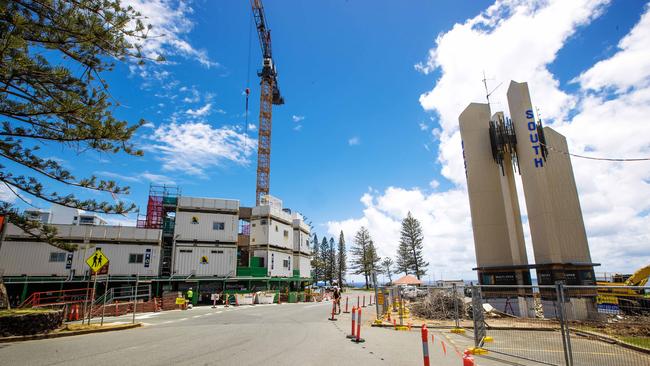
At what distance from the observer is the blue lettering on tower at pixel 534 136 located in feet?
71.2

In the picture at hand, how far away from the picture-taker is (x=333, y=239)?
94062 mm

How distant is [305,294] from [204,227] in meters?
13.1

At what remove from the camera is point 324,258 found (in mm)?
92625

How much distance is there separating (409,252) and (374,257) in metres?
13.8

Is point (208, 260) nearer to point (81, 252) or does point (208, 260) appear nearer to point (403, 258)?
point (81, 252)

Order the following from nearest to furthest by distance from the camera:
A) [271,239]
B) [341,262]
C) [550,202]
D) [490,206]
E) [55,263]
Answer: [550,202]
[490,206]
[55,263]
[271,239]
[341,262]

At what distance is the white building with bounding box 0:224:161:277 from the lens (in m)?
28.5

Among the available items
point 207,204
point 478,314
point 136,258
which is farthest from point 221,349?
point 207,204

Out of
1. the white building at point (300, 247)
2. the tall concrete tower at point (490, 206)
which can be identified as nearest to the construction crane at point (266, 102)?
the white building at point (300, 247)

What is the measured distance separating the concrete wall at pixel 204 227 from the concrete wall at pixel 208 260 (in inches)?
34.6

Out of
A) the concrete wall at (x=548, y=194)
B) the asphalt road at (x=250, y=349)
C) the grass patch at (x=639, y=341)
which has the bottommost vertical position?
the grass patch at (x=639, y=341)

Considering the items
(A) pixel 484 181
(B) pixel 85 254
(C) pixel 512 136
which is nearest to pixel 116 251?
(B) pixel 85 254

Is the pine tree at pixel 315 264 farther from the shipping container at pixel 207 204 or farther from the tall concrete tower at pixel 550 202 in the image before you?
the tall concrete tower at pixel 550 202

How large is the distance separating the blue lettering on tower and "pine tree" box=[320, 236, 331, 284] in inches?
2781
